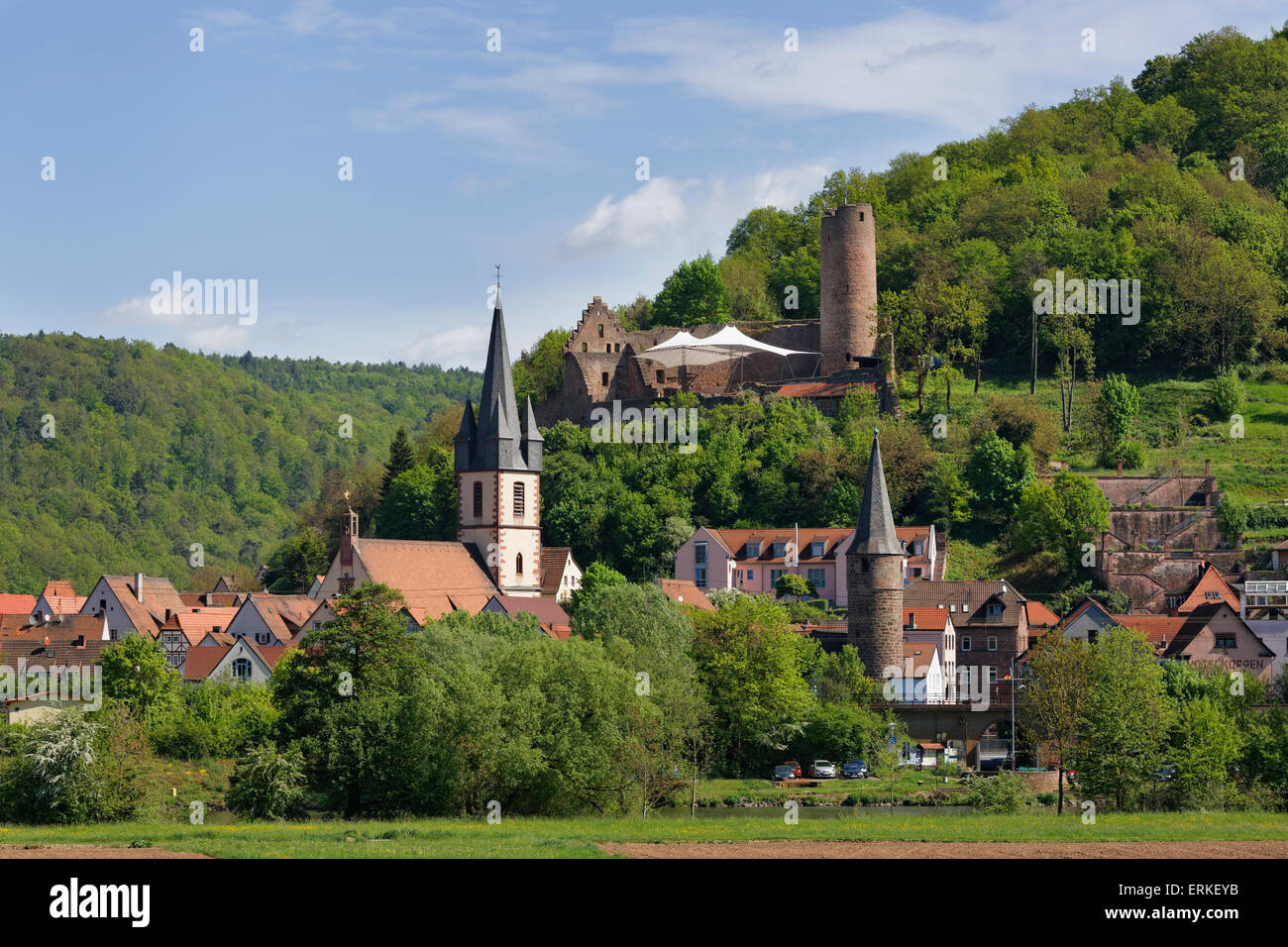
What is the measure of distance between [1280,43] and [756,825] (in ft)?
326

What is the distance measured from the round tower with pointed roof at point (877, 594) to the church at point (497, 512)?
55.7ft

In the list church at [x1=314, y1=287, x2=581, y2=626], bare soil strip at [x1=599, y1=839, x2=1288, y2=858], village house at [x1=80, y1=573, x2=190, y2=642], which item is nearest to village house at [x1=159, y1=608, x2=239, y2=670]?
village house at [x1=80, y1=573, x2=190, y2=642]

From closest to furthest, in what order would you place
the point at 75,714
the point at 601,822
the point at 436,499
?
the point at 601,822, the point at 75,714, the point at 436,499

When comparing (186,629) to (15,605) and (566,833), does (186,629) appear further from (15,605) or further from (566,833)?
(566,833)

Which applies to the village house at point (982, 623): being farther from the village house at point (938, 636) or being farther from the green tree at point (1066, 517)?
the green tree at point (1066, 517)

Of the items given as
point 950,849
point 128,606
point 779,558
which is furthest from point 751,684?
point 128,606

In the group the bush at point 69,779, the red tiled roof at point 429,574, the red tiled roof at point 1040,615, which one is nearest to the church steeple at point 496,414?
the red tiled roof at point 429,574

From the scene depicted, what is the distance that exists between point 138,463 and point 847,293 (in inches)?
3952

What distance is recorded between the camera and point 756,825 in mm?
39688

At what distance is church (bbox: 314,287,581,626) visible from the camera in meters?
78.6

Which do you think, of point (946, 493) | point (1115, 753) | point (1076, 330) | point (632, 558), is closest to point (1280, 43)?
point (1076, 330)

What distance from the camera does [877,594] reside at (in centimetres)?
6538

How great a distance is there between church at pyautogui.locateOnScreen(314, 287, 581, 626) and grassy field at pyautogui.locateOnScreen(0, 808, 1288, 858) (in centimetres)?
3732
